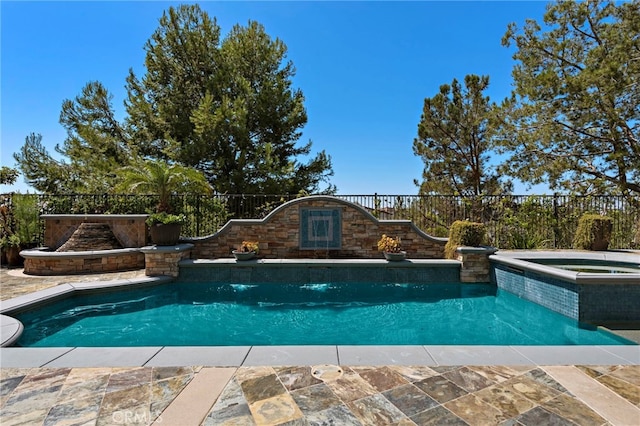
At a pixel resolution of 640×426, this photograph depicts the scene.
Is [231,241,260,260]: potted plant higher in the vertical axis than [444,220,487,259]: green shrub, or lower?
lower

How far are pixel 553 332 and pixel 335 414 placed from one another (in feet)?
13.5

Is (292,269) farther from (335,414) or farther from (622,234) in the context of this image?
(622,234)

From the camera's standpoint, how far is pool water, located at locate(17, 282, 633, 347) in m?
4.27

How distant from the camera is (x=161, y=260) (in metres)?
7.21

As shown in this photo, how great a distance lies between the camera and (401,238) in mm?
8469

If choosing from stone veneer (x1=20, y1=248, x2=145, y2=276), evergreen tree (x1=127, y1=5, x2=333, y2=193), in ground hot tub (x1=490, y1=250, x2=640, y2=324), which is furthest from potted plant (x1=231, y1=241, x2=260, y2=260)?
evergreen tree (x1=127, y1=5, x2=333, y2=193)

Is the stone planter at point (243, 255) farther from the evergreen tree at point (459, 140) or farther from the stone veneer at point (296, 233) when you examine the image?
the evergreen tree at point (459, 140)

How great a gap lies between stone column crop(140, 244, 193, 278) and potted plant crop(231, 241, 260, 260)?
4.54ft

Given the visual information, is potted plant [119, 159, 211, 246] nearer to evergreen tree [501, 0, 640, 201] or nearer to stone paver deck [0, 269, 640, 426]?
stone paver deck [0, 269, 640, 426]

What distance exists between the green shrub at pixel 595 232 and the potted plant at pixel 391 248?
543cm

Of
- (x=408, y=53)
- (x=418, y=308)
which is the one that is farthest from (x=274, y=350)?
(x=408, y=53)

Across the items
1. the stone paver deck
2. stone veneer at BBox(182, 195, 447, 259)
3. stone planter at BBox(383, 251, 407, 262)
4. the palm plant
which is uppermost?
the palm plant

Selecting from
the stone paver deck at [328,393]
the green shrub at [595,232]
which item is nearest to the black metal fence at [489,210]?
the green shrub at [595,232]

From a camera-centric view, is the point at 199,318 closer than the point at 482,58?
Yes
